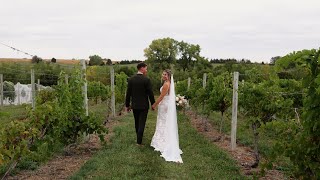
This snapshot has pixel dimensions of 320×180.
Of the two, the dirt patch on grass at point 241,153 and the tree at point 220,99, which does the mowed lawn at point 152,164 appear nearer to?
the dirt patch on grass at point 241,153

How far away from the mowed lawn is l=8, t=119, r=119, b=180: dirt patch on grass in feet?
0.79

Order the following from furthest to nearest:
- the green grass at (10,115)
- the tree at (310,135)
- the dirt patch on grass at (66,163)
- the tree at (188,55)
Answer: the tree at (188,55) → the dirt patch on grass at (66,163) → the green grass at (10,115) → the tree at (310,135)

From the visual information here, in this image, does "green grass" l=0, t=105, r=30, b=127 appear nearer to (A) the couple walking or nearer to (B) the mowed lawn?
(B) the mowed lawn

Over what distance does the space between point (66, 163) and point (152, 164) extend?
1.62 meters

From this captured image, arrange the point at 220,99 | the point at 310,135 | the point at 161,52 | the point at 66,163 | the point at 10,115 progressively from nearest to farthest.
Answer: the point at 310,135 → the point at 10,115 → the point at 66,163 → the point at 220,99 → the point at 161,52

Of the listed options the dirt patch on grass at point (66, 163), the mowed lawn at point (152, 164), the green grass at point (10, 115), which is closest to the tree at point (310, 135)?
the green grass at point (10, 115)

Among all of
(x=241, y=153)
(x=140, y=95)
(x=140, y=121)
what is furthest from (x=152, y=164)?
(x=241, y=153)

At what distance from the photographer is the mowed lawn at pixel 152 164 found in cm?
671

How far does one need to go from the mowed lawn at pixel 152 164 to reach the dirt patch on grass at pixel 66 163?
0.79 ft


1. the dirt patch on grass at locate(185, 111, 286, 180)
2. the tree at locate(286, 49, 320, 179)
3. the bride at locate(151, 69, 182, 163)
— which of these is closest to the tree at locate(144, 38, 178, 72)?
the dirt patch on grass at locate(185, 111, 286, 180)

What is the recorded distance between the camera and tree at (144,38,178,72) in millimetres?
79688

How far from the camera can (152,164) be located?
24.7ft

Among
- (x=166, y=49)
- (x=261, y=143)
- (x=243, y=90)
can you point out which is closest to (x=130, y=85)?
(x=243, y=90)

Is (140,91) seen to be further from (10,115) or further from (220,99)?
(10,115)
